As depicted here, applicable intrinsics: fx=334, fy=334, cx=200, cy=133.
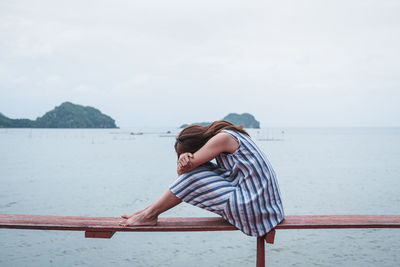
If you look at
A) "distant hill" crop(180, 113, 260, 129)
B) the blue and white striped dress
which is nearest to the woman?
the blue and white striped dress

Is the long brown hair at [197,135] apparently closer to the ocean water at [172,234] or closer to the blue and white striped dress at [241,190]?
the blue and white striped dress at [241,190]

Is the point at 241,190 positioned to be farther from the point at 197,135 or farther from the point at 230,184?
the point at 197,135

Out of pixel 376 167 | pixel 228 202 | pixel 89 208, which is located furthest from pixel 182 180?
pixel 376 167

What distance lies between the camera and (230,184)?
2209 mm

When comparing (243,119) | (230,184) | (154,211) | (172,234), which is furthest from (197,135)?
(243,119)

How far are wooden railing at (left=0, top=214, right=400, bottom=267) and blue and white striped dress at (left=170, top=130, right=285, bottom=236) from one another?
12 centimetres

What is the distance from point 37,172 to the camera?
21.4 m

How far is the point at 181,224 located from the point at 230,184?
45 centimetres

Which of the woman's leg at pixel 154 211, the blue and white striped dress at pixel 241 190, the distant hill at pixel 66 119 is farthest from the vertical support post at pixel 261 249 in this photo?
the distant hill at pixel 66 119

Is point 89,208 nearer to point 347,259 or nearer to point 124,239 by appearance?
point 124,239

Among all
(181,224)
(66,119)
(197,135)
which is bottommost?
(181,224)

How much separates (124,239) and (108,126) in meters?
160

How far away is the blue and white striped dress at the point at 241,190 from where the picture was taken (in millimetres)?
2150

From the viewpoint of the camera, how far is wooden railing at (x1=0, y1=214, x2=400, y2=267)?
226 centimetres
